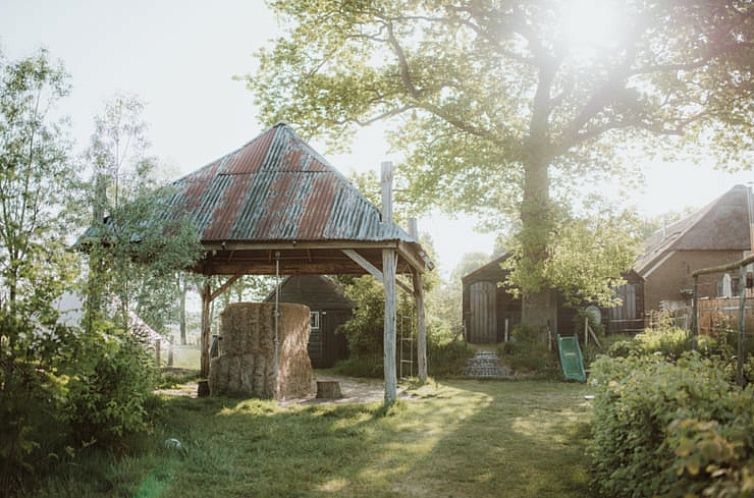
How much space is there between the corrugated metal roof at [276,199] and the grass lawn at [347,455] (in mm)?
3202

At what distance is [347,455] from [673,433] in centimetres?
498

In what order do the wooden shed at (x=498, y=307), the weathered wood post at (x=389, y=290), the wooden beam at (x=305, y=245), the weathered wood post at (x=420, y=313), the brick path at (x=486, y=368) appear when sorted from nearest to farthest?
1. the wooden beam at (x=305, y=245)
2. the weathered wood post at (x=389, y=290)
3. the weathered wood post at (x=420, y=313)
4. the brick path at (x=486, y=368)
5. the wooden shed at (x=498, y=307)

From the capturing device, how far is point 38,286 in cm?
599

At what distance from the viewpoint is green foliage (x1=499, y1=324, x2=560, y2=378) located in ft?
67.8

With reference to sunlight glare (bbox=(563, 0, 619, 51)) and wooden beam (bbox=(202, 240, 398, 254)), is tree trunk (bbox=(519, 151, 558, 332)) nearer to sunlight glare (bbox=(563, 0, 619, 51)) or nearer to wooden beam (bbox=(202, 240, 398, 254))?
A: sunlight glare (bbox=(563, 0, 619, 51))

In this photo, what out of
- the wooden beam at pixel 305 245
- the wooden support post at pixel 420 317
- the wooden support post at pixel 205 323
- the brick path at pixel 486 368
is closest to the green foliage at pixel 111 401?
the wooden beam at pixel 305 245

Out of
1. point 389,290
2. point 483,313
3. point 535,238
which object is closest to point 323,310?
point 483,313

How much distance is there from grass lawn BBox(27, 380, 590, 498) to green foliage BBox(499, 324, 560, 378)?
784 centimetres

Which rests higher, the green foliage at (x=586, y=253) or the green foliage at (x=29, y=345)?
the green foliage at (x=586, y=253)

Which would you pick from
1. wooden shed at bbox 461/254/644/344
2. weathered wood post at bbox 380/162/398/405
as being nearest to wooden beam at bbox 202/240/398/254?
weathered wood post at bbox 380/162/398/405

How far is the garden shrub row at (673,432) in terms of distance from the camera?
3.12 meters

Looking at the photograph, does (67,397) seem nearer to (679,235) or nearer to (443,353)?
(443,353)

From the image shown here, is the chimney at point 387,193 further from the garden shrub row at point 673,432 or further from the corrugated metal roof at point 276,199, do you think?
the garden shrub row at point 673,432

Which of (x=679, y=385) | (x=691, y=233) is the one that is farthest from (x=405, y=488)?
(x=691, y=233)
